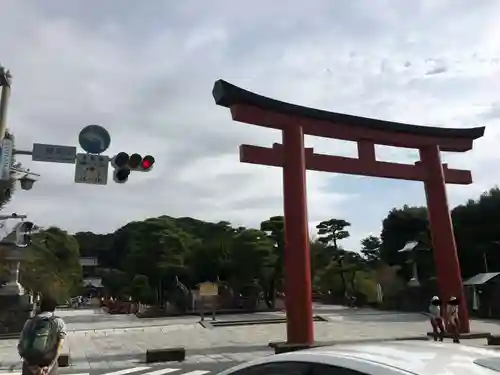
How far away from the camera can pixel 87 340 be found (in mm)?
18016

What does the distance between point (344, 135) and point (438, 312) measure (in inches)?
230

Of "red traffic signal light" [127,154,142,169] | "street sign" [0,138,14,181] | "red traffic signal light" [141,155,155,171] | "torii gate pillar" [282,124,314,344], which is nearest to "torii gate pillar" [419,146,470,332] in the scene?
"torii gate pillar" [282,124,314,344]

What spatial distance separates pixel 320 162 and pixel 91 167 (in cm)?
753

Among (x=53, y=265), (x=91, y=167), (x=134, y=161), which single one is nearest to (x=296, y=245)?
(x=134, y=161)

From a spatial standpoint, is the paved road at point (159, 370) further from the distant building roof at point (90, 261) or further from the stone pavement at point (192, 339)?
the distant building roof at point (90, 261)

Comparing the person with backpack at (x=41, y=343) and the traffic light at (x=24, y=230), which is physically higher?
the traffic light at (x=24, y=230)

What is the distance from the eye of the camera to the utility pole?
10.3 m

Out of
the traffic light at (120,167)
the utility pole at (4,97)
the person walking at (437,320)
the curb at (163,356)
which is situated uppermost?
the utility pole at (4,97)

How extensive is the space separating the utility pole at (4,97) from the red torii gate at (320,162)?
531cm

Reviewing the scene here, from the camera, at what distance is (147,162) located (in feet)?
32.6

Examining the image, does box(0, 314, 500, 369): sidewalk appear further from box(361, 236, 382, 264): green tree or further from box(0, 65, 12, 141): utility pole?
box(361, 236, 382, 264): green tree

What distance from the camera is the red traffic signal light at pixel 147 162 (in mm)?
9909

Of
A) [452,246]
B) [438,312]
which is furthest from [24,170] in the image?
[452,246]

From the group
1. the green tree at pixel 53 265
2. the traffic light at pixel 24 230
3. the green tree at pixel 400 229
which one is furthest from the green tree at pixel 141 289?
the traffic light at pixel 24 230
